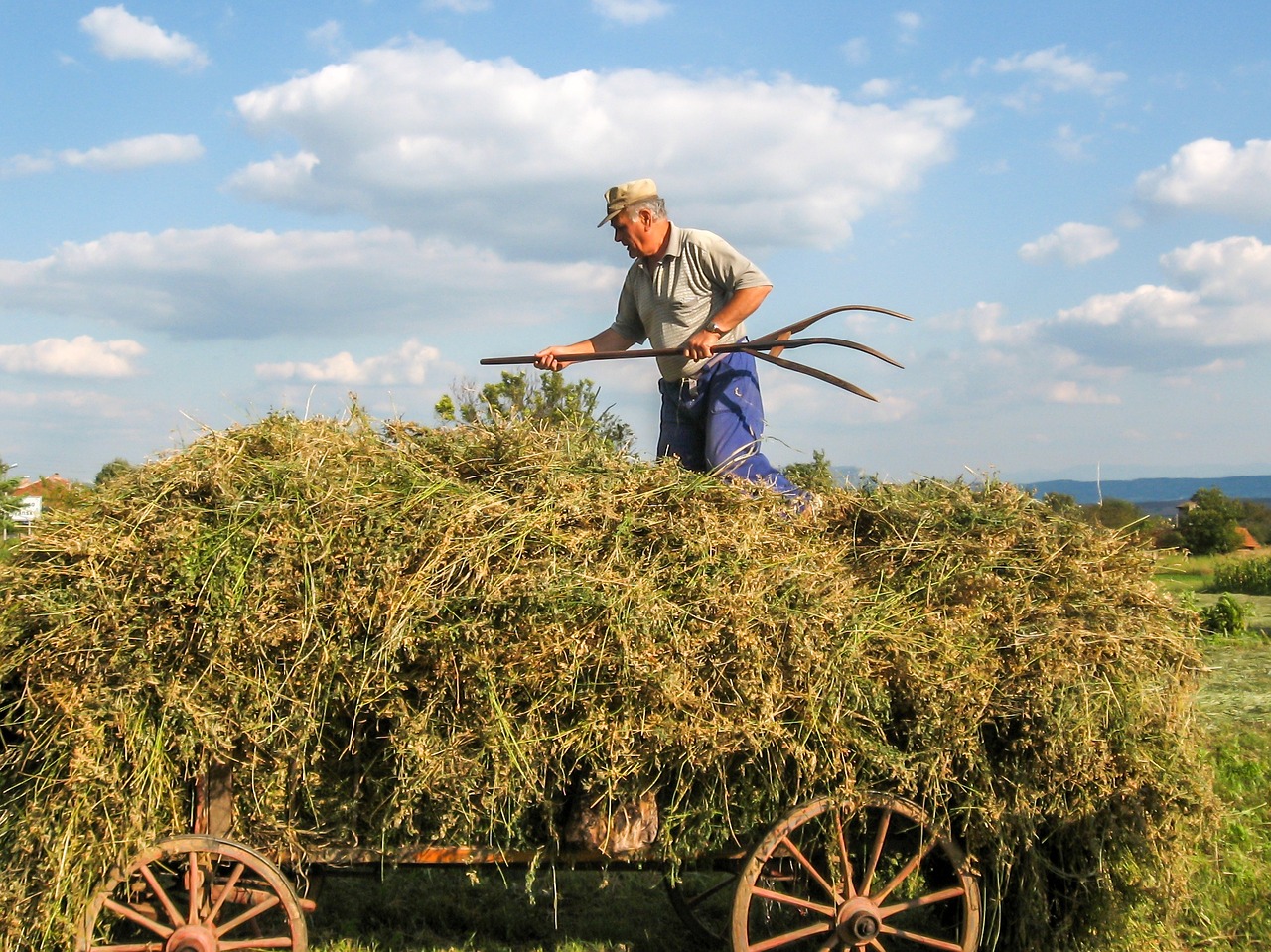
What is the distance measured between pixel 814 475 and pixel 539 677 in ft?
5.35

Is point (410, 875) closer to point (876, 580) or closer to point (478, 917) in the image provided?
point (478, 917)

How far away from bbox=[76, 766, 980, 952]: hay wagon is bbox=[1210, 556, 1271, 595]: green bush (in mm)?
14747

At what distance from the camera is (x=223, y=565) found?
3.02 meters

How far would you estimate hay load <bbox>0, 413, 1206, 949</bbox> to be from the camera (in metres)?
2.97

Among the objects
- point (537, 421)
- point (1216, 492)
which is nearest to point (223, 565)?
point (537, 421)

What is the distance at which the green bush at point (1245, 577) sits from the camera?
51.9ft

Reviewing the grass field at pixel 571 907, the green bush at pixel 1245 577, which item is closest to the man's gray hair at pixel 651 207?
the grass field at pixel 571 907

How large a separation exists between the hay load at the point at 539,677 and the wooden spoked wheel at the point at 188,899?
3.0 inches

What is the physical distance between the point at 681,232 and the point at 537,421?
4.84ft

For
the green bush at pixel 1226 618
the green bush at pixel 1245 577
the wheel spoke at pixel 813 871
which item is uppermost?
the green bush at pixel 1245 577

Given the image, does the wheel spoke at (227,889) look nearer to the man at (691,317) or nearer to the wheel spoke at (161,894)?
the wheel spoke at (161,894)

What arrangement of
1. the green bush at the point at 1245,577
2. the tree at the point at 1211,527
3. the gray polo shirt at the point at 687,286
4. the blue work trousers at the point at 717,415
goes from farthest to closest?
the tree at the point at 1211,527 < the green bush at the point at 1245,577 < the gray polo shirt at the point at 687,286 < the blue work trousers at the point at 717,415

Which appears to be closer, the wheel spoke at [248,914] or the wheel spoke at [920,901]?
the wheel spoke at [248,914]

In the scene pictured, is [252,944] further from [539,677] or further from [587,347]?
[587,347]
